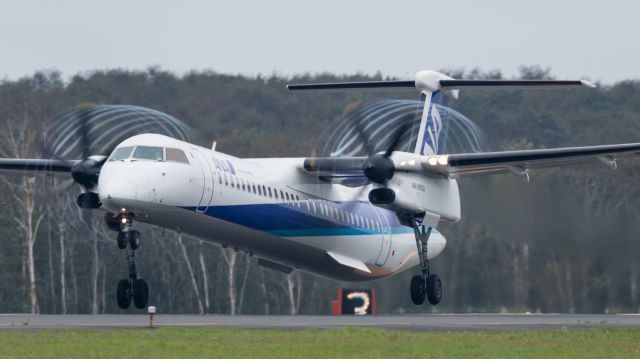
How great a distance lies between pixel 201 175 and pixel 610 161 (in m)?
9.20

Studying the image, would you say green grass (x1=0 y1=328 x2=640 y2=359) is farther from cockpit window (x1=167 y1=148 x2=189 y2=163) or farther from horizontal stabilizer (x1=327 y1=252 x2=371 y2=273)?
horizontal stabilizer (x1=327 y1=252 x2=371 y2=273)

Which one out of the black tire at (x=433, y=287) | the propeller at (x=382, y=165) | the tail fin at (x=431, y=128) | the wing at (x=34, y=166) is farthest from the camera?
the tail fin at (x=431, y=128)

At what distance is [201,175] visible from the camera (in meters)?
26.5

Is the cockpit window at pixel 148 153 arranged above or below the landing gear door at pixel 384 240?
above

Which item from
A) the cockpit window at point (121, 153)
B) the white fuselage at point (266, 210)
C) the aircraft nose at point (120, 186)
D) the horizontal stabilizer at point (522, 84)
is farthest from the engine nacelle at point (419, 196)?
the aircraft nose at point (120, 186)

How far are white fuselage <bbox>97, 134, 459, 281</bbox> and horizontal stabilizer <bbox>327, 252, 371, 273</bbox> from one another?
0.9 inches

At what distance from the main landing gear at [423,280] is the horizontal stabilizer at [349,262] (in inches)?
55.0

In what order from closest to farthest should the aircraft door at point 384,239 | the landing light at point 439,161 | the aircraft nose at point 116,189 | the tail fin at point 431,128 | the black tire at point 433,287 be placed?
1. the aircraft nose at point 116,189
2. the landing light at point 439,161
3. the black tire at point 433,287
4. the aircraft door at point 384,239
5. the tail fin at point 431,128

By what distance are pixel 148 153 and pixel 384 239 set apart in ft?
28.6

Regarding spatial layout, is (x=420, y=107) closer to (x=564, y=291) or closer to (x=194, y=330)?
(x=564, y=291)

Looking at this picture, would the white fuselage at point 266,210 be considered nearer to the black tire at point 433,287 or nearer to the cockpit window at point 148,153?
the cockpit window at point 148,153

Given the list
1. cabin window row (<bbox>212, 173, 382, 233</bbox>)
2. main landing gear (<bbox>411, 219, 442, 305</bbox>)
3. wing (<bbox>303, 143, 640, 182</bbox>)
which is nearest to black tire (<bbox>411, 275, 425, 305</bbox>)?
main landing gear (<bbox>411, 219, 442, 305</bbox>)

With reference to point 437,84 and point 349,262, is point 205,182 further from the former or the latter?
point 437,84

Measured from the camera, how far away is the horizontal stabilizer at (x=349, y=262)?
30656 millimetres
